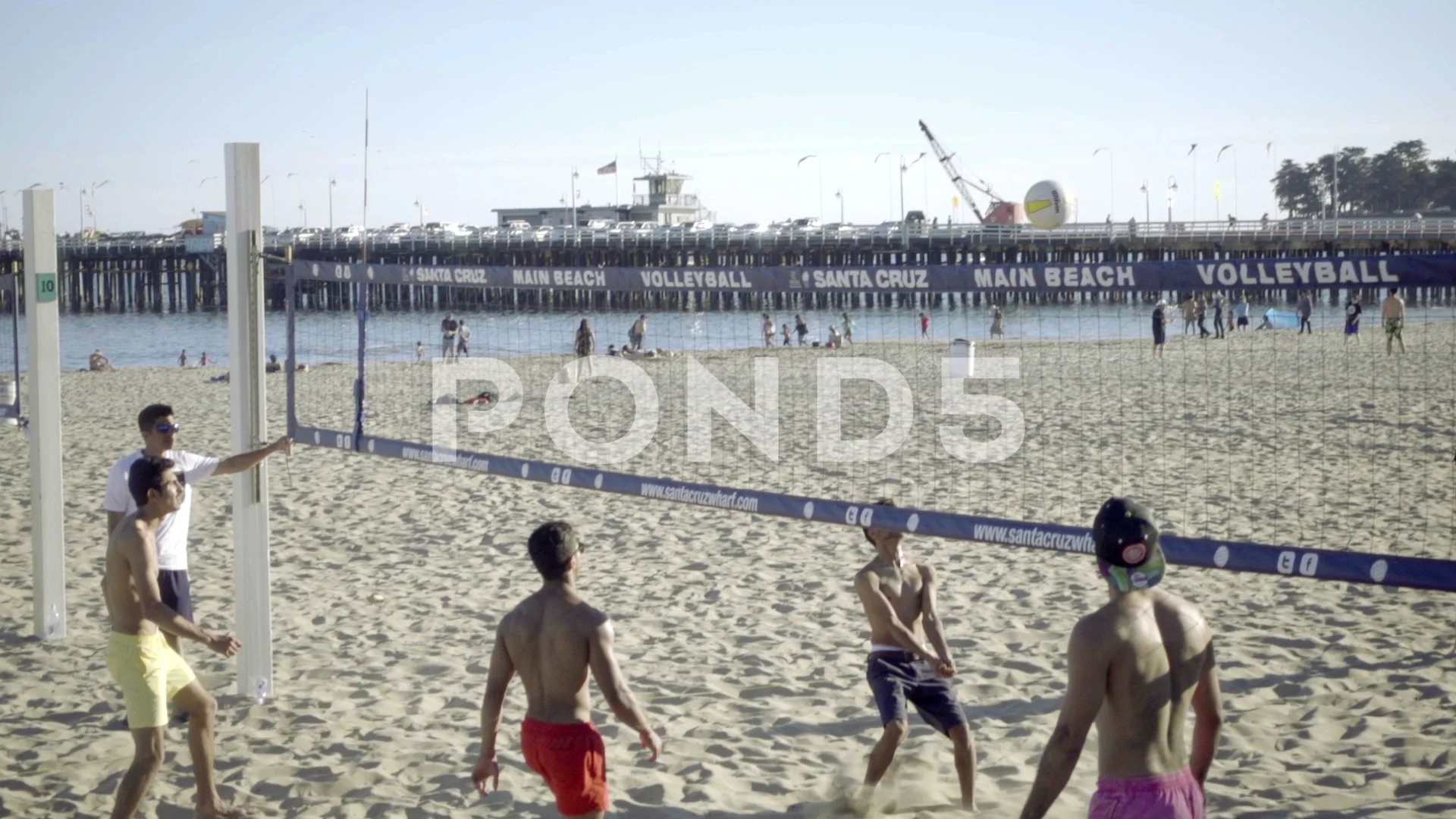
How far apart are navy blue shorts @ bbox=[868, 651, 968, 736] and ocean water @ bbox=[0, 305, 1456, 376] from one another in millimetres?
21386

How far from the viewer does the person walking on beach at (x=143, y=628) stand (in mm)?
3949

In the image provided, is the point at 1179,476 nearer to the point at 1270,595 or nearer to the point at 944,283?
the point at 1270,595

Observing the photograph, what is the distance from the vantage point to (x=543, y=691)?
131 inches

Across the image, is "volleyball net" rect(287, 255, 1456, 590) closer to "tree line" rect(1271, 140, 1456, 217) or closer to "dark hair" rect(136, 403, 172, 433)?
"dark hair" rect(136, 403, 172, 433)

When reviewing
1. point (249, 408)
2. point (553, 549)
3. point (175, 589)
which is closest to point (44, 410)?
point (249, 408)

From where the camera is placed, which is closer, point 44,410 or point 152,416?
point 152,416

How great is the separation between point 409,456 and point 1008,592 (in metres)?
3.40

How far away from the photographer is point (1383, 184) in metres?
89.6

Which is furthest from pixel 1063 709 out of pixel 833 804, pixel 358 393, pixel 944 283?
pixel 358 393

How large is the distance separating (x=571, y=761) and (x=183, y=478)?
2259 millimetres

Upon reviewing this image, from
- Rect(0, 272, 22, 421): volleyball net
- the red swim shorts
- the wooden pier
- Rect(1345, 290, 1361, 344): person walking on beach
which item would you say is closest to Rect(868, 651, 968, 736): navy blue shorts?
the red swim shorts

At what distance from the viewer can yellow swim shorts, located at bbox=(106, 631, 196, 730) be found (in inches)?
156

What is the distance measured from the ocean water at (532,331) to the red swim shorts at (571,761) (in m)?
22.2

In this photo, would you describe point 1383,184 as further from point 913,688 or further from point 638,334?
point 913,688
